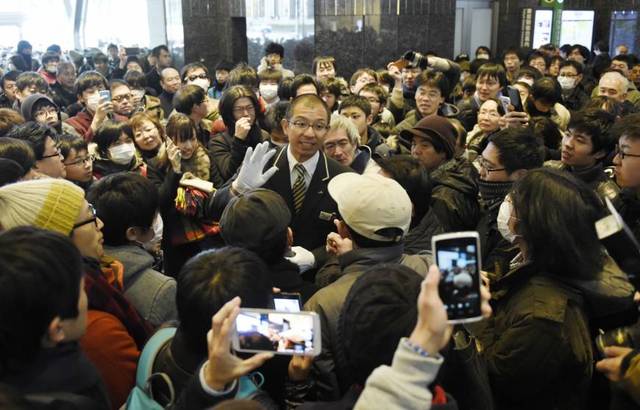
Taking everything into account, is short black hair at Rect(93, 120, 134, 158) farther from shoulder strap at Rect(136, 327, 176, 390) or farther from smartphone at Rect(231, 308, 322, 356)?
smartphone at Rect(231, 308, 322, 356)

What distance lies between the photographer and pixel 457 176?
12.4 ft

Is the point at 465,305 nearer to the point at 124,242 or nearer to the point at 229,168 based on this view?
the point at 124,242

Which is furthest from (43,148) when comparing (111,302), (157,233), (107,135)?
(111,302)

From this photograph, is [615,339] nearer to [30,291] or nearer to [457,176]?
[457,176]

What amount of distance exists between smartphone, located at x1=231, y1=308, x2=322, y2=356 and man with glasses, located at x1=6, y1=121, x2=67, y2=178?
103 inches

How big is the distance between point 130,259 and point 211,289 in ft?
2.71

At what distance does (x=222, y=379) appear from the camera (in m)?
1.57

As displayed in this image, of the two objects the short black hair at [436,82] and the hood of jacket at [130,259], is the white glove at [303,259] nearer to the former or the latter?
the hood of jacket at [130,259]

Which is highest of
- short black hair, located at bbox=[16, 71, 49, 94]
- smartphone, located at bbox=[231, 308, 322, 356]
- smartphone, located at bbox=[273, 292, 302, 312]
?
short black hair, located at bbox=[16, 71, 49, 94]

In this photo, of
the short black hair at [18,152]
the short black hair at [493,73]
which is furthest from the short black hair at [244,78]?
the short black hair at [18,152]

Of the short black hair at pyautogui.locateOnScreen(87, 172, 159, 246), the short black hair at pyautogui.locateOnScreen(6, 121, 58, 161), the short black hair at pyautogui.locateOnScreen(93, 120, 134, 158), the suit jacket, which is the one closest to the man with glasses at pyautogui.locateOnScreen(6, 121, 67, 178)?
the short black hair at pyautogui.locateOnScreen(6, 121, 58, 161)

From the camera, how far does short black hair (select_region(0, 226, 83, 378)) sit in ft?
5.06

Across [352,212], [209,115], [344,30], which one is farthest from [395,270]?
[344,30]

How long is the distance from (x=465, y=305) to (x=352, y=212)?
0.88 metres
